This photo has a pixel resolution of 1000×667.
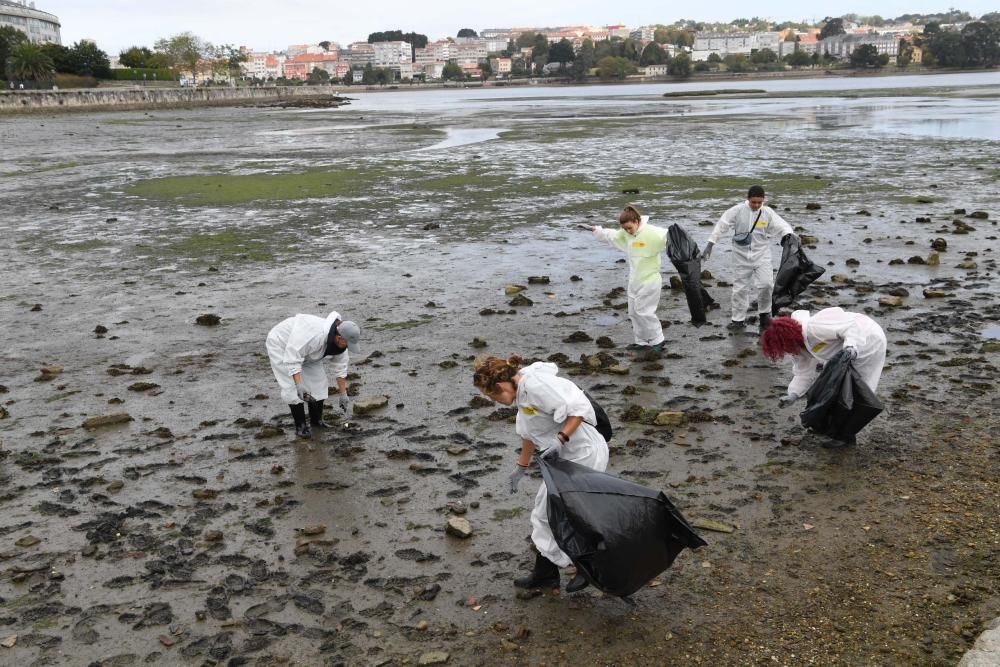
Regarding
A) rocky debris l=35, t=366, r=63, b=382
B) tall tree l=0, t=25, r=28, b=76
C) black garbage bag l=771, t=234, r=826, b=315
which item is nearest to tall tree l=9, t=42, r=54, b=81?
tall tree l=0, t=25, r=28, b=76

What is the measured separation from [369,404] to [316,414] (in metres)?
0.62

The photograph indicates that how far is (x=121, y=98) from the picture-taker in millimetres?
94562

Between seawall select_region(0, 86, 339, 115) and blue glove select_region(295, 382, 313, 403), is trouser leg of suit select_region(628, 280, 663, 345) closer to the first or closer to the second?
blue glove select_region(295, 382, 313, 403)

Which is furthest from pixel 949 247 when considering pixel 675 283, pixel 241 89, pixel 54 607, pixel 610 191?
pixel 241 89

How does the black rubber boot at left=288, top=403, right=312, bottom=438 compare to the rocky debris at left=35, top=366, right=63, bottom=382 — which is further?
the rocky debris at left=35, top=366, right=63, bottom=382

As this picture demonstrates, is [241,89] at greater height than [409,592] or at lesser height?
greater

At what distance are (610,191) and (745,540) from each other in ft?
58.3

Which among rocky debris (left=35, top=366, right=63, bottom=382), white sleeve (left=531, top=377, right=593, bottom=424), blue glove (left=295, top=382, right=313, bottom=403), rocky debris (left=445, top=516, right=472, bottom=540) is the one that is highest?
white sleeve (left=531, top=377, right=593, bottom=424)

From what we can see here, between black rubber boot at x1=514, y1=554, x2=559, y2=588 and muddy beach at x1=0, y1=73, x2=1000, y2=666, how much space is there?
0.10 meters

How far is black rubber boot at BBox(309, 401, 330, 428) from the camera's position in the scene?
804 centimetres

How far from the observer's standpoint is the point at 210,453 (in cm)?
765

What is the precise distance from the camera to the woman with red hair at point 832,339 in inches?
274

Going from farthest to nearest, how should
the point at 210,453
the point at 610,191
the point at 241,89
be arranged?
1. the point at 241,89
2. the point at 610,191
3. the point at 210,453

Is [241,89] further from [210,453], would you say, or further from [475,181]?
[210,453]
